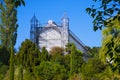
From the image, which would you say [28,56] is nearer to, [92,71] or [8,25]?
[92,71]

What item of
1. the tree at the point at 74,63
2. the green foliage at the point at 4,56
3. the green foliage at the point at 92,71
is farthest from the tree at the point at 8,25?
the green foliage at the point at 92,71

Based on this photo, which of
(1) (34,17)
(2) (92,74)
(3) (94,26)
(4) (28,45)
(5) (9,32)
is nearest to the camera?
(3) (94,26)

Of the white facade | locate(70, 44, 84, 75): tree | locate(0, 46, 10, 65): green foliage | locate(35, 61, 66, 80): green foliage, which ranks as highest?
the white facade

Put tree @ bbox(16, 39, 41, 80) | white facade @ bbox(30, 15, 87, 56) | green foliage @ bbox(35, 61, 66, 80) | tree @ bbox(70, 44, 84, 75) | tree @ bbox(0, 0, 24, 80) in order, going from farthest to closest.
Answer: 1. white facade @ bbox(30, 15, 87, 56)
2. tree @ bbox(0, 0, 24, 80)
3. tree @ bbox(16, 39, 41, 80)
4. tree @ bbox(70, 44, 84, 75)
5. green foliage @ bbox(35, 61, 66, 80)

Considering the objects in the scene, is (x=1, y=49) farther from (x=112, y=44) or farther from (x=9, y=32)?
(x=112, y=44)

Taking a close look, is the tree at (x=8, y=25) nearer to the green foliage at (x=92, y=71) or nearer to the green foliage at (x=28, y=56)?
the green foliage at (x=28, y=56)

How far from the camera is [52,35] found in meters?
50.7

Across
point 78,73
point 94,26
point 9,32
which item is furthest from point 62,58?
point 94,26

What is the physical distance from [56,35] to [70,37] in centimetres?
193

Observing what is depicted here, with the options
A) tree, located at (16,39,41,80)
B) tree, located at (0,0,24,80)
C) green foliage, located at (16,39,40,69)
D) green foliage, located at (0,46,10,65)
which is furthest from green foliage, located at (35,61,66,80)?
tree, located at (0,0,24,80)

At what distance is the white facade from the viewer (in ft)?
162

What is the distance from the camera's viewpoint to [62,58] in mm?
34969

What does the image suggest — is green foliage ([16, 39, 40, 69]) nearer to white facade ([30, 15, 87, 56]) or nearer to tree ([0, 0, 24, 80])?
tree ([0, 0, 24, 80])

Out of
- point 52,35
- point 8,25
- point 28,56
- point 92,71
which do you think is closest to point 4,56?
point 28,56
